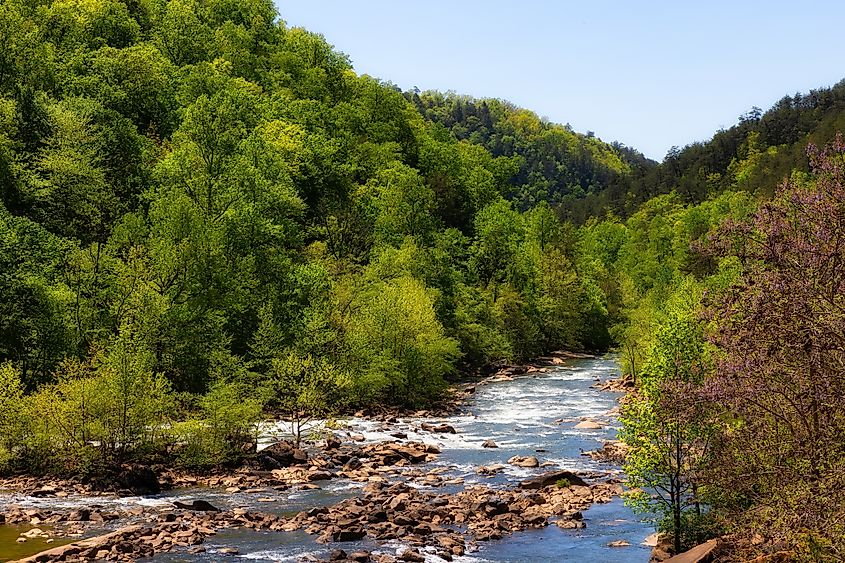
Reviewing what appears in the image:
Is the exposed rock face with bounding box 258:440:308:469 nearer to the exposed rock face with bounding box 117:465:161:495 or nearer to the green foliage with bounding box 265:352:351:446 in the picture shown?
the green foliage with bounding box 265:352:351:446

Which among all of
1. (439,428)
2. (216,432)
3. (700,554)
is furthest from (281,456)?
(700,554)

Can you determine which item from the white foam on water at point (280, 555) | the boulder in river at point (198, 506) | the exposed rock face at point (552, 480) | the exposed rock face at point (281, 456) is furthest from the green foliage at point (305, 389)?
the white foam on water at point (280, 555)

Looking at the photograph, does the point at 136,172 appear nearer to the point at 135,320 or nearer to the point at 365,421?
the point at 135,320

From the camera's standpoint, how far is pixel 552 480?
40031 mm

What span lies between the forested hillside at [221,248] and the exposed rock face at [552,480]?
16.4 metres

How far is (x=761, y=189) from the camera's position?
140m

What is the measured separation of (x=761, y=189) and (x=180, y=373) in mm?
117204

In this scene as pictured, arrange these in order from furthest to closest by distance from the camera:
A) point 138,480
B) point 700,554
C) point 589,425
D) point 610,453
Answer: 1. point 589,425
2. point 610,453
3. point 138,480
4. point 700,554

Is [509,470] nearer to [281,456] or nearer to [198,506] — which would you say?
[281,456]

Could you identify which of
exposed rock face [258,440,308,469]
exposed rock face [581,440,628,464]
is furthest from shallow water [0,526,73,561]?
exposed rock face [581,440,628,464]

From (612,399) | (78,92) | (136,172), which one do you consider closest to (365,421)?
(612,399)

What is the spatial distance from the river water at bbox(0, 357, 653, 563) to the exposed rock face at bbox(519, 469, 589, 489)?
1876 millimetres

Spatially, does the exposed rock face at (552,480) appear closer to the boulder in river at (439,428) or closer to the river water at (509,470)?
the river water at (509,470)

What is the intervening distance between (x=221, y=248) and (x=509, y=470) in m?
33.1
